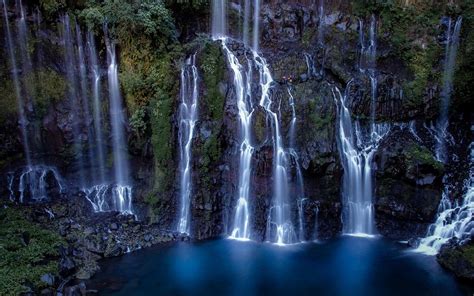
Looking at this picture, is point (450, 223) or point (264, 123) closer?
point (450, 223)

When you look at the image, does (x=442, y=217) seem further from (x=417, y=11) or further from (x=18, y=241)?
(x=18, y=241)

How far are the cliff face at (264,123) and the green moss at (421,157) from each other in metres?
0.04

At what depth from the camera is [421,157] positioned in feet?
57.6

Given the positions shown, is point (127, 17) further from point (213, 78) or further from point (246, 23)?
point (246, 23)

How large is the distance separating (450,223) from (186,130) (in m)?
10.6

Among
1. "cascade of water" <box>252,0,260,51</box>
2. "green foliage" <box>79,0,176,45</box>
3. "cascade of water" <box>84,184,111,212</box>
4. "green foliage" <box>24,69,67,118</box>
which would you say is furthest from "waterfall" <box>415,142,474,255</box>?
"green foliage" <box>24,69,67,118</box>

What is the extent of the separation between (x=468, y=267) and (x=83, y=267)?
1249 cm

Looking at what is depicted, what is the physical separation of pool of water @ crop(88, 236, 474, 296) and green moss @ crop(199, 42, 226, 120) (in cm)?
534

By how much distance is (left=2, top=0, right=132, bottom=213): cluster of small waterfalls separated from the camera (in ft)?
60.8

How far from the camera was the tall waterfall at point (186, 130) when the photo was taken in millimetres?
18281

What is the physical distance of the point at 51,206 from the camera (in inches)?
722

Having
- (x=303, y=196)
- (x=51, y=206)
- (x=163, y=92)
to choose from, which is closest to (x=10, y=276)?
(x=51, y=206)

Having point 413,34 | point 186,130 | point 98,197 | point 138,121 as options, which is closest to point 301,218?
point 186,130

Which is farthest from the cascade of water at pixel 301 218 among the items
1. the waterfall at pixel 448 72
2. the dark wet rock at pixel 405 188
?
the waterfall at pixel 448 72
